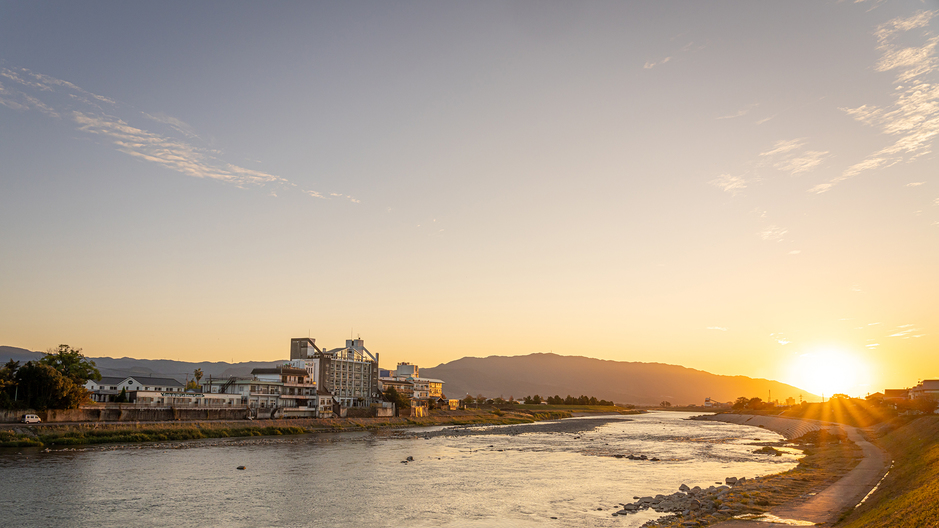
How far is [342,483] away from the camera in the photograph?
34.6 metres

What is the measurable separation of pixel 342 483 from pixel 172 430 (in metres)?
32.1

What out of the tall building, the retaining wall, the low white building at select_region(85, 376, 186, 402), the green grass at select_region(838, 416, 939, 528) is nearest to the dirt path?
the green grass at select_region(838, 416, 939, 528)

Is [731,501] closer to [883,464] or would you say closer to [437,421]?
[883,464]

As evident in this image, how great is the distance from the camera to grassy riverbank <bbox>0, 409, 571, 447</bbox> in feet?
155

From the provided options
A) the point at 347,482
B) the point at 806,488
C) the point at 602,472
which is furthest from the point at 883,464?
the point at 347,482

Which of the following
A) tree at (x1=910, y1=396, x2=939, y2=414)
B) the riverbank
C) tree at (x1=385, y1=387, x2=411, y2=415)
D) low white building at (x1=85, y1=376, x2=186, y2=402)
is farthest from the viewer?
tree at (x1=385, y1=387, x2=411, y2=415)

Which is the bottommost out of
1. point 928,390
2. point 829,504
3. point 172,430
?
point 172,430

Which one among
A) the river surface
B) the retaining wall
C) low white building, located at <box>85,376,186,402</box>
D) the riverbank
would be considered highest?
low white building, located at <box>85,376,186,402</box>

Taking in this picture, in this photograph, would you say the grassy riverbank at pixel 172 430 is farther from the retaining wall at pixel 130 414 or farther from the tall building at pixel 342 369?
the tall building at pixel 342 369

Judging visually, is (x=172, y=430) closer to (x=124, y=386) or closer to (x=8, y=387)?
(x=8, y=387)

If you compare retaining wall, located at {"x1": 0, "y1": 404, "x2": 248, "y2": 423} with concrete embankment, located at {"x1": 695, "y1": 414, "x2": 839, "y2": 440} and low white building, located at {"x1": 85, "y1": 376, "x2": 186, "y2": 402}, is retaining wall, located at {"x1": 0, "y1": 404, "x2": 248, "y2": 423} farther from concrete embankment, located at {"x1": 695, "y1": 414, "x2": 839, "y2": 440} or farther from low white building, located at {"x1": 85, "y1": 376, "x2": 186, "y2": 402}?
concrete embankment, located at {"x1": 695, "y1": 414, "x2": 839, "y2": 440}

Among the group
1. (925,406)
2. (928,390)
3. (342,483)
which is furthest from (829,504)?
(928,390)

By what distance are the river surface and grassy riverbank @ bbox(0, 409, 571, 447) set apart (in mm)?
3313

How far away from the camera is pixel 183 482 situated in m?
33.2
